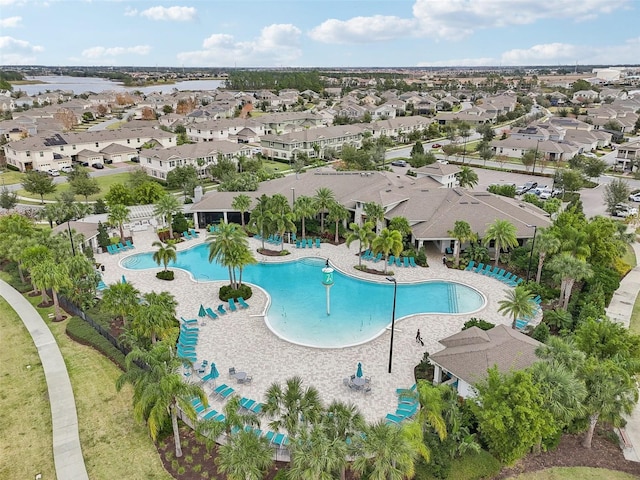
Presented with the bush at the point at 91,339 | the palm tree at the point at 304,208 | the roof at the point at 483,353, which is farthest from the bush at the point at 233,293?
the roof at the point at 483,353

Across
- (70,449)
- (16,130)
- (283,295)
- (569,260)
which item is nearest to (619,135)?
(569,260)

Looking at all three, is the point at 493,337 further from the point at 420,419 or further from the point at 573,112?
the point at 573,112

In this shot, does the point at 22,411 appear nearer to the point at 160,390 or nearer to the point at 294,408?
the point at 160,390

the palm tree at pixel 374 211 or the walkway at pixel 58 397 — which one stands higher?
the palm tree at pixel 374 211

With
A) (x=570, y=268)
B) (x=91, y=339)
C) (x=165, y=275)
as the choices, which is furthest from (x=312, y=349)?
(x=570, y=268)

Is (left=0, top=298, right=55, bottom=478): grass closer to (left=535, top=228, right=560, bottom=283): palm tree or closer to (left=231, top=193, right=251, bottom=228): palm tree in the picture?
(left=231, top=193, right=251, bottom=228): palm tree

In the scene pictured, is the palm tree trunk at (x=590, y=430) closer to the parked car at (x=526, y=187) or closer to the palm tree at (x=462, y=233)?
the palm tree at (x=462, y=233)
